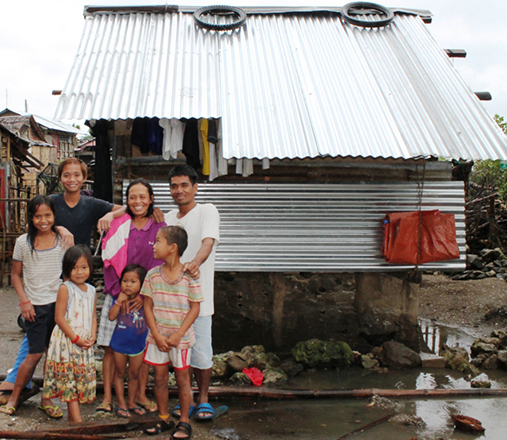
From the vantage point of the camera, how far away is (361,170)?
18.6ft

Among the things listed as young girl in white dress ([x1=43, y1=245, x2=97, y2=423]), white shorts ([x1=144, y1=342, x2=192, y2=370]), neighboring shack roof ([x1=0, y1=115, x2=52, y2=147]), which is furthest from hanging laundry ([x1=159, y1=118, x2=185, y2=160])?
neighboring shack roof ([x1=0, y1=115, x2=52, y2=147])

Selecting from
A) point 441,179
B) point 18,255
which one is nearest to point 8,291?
point 18,255

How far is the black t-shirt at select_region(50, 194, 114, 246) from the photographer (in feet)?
12.0

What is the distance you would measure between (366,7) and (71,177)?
17.6 ft

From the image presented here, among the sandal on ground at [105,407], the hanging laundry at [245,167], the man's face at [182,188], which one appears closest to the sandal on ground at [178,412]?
the sandal on ground at [105,407]

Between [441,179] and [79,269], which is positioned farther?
[441,179]

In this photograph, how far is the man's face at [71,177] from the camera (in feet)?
11.7

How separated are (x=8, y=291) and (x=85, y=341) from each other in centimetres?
705

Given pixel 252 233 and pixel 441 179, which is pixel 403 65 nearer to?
pixel 441 179

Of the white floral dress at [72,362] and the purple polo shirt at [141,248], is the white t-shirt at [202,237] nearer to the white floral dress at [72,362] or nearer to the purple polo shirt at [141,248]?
the purple polo shirt at [141,248]

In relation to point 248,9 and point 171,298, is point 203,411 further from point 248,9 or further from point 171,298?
point 248,9

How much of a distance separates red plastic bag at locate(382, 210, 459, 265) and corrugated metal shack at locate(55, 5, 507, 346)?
0.94ft

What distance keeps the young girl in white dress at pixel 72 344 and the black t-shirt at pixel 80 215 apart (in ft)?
1.18

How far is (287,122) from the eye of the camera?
469 centimetres
